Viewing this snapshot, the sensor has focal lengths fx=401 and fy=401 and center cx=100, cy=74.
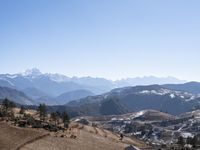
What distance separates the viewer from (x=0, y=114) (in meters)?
177

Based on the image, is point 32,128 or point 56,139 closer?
point 56,139

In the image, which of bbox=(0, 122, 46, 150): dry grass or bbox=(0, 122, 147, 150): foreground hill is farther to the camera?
bbox=(0, 122, 147, 150): foreground hill

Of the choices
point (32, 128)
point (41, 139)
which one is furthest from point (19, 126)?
point (41, 139)

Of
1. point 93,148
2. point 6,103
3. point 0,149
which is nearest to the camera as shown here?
point 0,149

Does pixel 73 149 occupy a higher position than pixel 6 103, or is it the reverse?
pixel 6 103

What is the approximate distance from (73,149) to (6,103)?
75.4 meters

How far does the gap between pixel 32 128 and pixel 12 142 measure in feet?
80.9

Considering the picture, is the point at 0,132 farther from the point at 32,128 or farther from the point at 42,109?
the point at 42,109

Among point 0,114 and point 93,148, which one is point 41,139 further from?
point 0,114

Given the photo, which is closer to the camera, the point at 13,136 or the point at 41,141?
the point at 41,141

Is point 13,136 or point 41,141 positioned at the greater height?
point 13,136

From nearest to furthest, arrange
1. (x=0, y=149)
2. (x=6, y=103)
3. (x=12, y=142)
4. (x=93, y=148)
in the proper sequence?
1. (x=0, y=149)
2. (x=12, y=142)
3. (x=93, y=148)
4. (x=6, y=103)

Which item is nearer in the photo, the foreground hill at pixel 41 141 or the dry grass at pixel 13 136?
the dry grass at pixel 13 136

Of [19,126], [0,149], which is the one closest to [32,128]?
[19,126]
